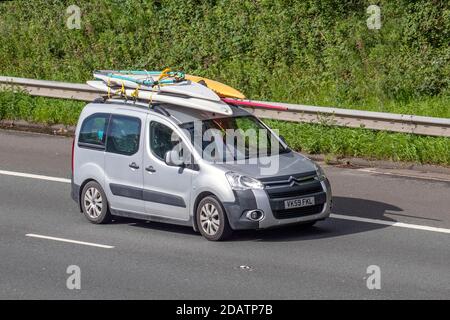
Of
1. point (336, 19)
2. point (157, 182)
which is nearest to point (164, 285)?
point (157, 182)

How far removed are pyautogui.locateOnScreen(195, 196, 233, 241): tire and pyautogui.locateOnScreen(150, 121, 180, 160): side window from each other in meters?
1.03

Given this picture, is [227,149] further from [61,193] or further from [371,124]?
[371,124]

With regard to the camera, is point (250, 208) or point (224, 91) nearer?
point (250, 208)

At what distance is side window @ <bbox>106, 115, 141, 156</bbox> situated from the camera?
17.4 metres

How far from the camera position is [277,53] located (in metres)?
26.4

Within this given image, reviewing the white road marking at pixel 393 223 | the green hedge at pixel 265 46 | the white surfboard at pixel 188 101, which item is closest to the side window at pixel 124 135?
the white surfboard at pixel 188 101

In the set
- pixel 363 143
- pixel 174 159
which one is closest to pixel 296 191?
pixel 174 159

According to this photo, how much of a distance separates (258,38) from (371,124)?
18.1ft

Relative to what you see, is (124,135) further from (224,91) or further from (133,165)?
(224,91)

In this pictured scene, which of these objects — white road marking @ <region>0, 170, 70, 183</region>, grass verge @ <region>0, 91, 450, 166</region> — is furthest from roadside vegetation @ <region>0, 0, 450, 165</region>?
white road marking @ <region>0, 170, 70, 183</region>

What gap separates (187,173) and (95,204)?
188 centimetres

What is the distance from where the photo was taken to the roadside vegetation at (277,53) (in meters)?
23.1

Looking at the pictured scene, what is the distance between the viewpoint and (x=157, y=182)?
17.0m

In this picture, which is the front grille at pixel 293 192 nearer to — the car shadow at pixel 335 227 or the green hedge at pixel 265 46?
the car shadow at pixel 335 227
